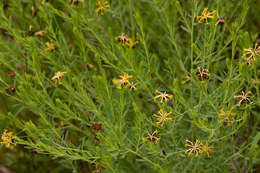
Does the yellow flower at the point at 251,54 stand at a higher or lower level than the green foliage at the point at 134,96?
higher

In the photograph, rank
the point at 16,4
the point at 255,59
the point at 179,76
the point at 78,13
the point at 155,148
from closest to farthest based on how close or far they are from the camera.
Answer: the point at 255,59 → the point at 155,148 → the point at 78,13 → the point at 16,4 → the point at 179,76

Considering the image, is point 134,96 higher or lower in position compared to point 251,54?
lower

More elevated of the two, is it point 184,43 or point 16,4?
point 16,4

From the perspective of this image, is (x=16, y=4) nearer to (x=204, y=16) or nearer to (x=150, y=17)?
(x=150, y=17)

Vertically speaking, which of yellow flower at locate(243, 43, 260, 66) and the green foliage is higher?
yellow flower at locate(243, 43, 260, 66)

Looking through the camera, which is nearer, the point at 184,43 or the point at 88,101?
the point at 88,101

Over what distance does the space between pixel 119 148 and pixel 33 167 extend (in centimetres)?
152

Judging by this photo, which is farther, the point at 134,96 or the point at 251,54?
the point at 134,96

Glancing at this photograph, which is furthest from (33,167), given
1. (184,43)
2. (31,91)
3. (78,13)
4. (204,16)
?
(204,16)

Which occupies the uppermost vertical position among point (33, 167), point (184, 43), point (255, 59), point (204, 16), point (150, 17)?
point (204, 16)

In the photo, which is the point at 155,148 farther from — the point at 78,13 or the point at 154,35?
the point at 154,35

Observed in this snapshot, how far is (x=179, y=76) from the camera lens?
3.06 m

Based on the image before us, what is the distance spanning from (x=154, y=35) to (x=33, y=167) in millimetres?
1614

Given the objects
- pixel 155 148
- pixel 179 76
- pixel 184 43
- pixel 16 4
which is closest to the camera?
pixel 155 148
